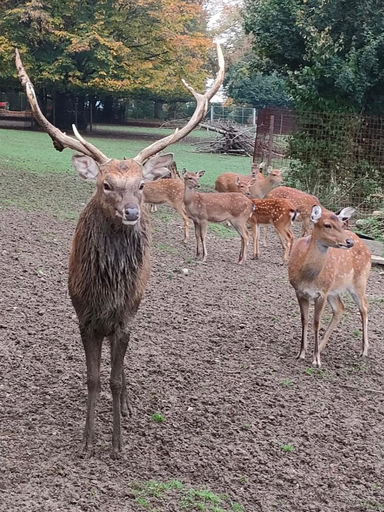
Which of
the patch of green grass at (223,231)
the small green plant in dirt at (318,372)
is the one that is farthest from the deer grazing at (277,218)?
the small green plant in dirt at (318,372)

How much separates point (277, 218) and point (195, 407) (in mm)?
5155

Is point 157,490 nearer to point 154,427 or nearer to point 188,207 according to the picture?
point 154,427

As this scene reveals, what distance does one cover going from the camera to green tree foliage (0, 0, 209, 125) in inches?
1110

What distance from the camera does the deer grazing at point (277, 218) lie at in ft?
29.9

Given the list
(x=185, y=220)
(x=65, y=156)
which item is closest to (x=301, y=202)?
(x=185, y=220)

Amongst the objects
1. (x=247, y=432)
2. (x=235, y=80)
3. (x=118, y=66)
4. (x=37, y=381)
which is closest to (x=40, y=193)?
(x=37, y=381)

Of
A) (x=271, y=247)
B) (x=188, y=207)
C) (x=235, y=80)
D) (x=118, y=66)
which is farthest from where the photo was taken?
(x=235, y=80)

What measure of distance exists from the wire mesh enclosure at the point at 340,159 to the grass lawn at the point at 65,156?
3.15 m

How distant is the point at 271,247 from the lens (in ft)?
33.9

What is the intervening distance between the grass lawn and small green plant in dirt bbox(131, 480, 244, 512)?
12.8 meters

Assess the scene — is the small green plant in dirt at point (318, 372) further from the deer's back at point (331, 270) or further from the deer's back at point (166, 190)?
the deer's back at point (166, 190)

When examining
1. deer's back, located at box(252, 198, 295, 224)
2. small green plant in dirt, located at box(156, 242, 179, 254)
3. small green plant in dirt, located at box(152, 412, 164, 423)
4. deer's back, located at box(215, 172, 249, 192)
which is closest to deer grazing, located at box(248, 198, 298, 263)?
deer's back, located at box(252, 198, 295, 224)

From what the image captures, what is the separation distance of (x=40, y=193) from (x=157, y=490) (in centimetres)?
963

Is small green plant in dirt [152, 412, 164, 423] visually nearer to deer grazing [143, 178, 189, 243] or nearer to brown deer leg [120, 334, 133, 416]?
brown deer leg [120, 334, 133, 416]
